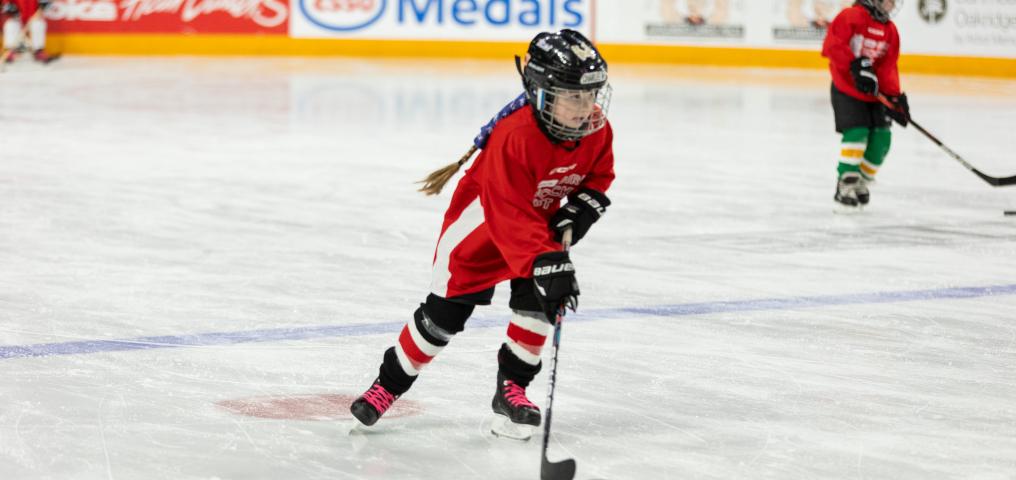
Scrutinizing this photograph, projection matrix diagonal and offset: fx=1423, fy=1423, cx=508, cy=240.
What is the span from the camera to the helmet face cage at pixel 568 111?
267 centimetres

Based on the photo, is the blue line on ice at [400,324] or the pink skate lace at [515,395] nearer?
the pink skate lace at [515,395]

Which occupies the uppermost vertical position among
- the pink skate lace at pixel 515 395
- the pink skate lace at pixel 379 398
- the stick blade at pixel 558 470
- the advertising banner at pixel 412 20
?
the stick blade at pixel 558 470

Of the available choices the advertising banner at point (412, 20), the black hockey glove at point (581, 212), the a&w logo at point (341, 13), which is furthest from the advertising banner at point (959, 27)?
the black hockey glove at point (581, 212)

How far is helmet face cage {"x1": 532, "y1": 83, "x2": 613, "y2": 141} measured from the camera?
267 centimetres

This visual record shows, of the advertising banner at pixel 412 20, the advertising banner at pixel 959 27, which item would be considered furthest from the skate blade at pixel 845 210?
the advertising banner at pixel 412 20

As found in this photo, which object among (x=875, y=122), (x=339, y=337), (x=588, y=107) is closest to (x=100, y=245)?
(x=339, y=337)

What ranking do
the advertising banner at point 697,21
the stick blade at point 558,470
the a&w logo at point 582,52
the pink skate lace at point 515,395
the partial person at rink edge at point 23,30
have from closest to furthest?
the stick blade at point 558,470 < the a&w logo at point 582,52 < the pink skate lace at point 515,395 < the partial person at rink edge at point 23,30 < the advertising banner at point 697,21

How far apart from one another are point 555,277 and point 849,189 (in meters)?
3.71

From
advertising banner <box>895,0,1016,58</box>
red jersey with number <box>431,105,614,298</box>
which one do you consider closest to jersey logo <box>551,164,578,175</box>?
red jersey with number <box>431,105,614,298</box>

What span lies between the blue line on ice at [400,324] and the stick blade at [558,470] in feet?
4.09

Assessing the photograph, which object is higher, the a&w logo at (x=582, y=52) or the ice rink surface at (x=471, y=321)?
the a&w logo at (x=582, y=52)

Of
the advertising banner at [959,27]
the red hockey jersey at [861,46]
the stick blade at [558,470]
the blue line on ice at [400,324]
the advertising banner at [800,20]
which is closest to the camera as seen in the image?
the stick blade at [558,470]

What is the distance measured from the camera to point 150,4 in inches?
535

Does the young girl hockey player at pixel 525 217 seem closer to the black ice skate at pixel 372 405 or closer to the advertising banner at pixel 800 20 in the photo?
the black ice skate at pixel 372 405
